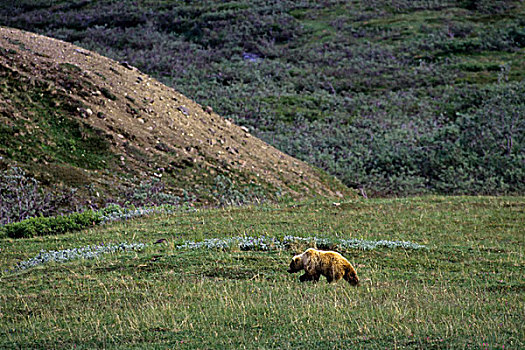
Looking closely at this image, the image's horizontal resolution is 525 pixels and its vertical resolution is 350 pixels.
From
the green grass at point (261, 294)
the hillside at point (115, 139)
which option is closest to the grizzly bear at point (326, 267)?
the green grass at point (261, 294)

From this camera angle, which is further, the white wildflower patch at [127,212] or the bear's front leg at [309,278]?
the white wildflower patch at [127,212]

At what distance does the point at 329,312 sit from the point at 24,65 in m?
20.0

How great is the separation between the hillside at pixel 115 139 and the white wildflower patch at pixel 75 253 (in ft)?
20.2

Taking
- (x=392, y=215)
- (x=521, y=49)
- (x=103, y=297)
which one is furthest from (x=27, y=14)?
(x=103, y=297)

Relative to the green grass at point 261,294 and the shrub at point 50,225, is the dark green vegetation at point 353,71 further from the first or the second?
the shrub at point 50,225

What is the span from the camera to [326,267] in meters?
9.11

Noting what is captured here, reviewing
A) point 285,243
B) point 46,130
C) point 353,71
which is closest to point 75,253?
point 285,243

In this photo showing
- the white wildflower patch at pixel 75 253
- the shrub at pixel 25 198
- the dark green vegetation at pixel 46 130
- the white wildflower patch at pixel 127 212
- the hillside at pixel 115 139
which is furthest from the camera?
the hillside at pixel 115 139

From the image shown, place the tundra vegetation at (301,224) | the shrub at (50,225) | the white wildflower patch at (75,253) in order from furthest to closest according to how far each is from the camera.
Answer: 1. the shrub at (50,225)
2. the white wildflower patch at (75,253)
3. the tundra vegetation at (301,224)

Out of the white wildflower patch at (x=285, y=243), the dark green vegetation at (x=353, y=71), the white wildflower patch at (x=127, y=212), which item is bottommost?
the dark green vegetation at (x=353, y=71)

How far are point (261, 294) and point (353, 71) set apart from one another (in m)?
44.5

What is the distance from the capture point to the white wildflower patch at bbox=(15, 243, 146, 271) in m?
12.0

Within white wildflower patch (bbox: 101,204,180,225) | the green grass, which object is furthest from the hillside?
the green grass

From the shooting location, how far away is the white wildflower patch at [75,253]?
1201cm
